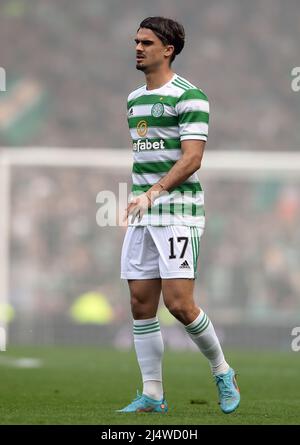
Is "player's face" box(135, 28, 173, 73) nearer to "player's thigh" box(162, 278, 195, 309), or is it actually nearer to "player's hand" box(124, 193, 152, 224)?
"player's hand" box(124, 193, 152, 224)

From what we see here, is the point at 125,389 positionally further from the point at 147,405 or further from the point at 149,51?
the point at 149,51

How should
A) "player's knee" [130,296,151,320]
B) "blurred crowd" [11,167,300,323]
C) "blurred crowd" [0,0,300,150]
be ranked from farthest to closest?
"blurred crowd" [0,0,300,150] → "blurred crowd" [11,167,300,323] → "player's knee" [130,296,151,320]

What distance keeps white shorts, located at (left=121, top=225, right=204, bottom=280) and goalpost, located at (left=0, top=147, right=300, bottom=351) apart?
36.9ft

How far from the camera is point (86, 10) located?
80.3 ft

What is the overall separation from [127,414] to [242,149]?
17.3 m

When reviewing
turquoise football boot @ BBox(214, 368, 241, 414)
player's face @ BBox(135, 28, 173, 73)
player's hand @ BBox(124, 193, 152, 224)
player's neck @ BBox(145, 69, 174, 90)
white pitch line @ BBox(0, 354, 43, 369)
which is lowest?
turquoise football boot @ BBox(214, 368, 241, 414)

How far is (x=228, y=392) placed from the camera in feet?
20.9

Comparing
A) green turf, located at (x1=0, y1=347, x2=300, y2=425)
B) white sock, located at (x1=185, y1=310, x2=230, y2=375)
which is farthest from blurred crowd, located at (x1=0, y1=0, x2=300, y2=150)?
white sock, located at (x1=185, y1=310, x2=230, y2=375)

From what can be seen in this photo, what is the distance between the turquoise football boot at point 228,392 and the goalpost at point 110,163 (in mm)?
11460

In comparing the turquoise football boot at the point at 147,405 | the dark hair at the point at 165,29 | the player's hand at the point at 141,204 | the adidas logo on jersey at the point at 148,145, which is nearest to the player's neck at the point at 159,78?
the dark hair at the point at 165,29

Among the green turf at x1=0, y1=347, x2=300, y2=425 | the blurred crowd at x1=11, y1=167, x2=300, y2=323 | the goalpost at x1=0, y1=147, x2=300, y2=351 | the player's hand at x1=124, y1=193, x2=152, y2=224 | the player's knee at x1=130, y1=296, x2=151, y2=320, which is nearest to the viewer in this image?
the green turf at x1=0, y1=347, x2=300, y2=425

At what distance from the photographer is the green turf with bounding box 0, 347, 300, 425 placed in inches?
238

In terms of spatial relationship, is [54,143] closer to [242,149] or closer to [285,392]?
[242,149]

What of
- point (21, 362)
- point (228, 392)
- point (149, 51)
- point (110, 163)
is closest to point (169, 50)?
point (149, 51)
